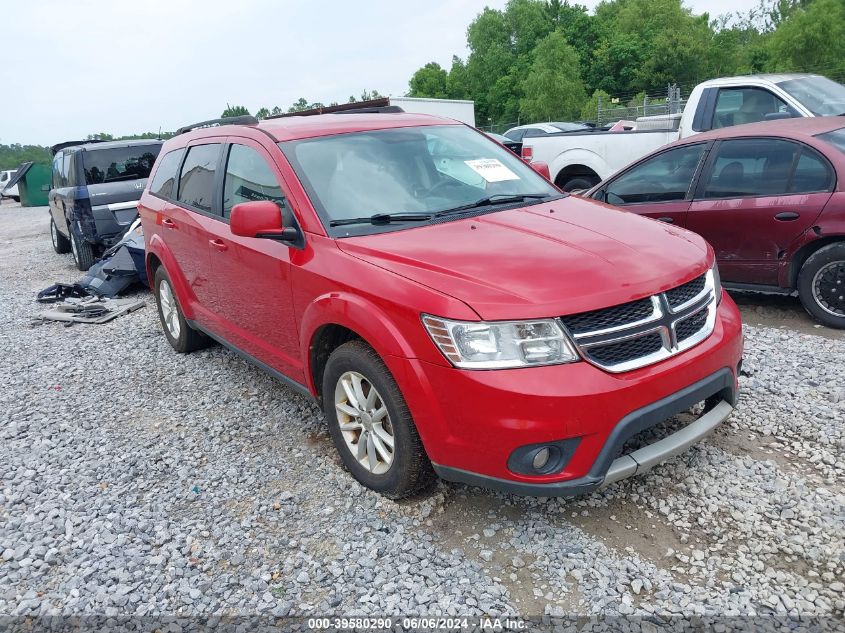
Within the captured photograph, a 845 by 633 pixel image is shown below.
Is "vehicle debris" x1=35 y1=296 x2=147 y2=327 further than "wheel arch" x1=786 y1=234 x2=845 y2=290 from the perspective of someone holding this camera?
Yes

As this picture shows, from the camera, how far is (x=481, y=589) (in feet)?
8.73

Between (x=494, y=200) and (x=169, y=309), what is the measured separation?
11.3ft

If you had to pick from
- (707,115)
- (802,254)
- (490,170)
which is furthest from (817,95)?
(490,170)

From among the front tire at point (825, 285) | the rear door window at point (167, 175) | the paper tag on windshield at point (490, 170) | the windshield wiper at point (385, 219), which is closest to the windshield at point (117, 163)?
the rear door window at point (167, 175)

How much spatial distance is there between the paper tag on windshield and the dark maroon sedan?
238 cm

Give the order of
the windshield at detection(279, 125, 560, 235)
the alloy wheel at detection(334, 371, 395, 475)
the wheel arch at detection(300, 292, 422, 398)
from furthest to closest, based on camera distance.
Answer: the windshield at detection(279, 125, 560, 235), the alloy wheel at detection(334, 371, 395, 475), the wheel arch at detection(300, 292, 422, 398)

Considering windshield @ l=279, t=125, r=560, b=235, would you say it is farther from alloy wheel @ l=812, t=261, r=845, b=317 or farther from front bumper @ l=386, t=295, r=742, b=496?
alloy wheel @ l=812, t=261, r=845, b=317

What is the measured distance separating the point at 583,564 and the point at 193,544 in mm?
1796

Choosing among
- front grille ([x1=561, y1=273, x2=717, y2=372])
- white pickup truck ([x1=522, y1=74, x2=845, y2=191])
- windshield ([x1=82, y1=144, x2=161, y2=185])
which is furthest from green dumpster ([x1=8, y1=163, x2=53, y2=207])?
front grille ([x1=561, y1=273, x2=717, y2=372])

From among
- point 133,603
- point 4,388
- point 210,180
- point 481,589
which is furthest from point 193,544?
point 4,388

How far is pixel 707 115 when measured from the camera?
8.16 metres

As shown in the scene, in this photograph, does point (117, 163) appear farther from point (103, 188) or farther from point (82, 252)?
point (82, 252)

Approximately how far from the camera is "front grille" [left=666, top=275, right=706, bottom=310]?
2.84m

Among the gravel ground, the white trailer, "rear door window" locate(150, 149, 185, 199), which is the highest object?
the white trailer
